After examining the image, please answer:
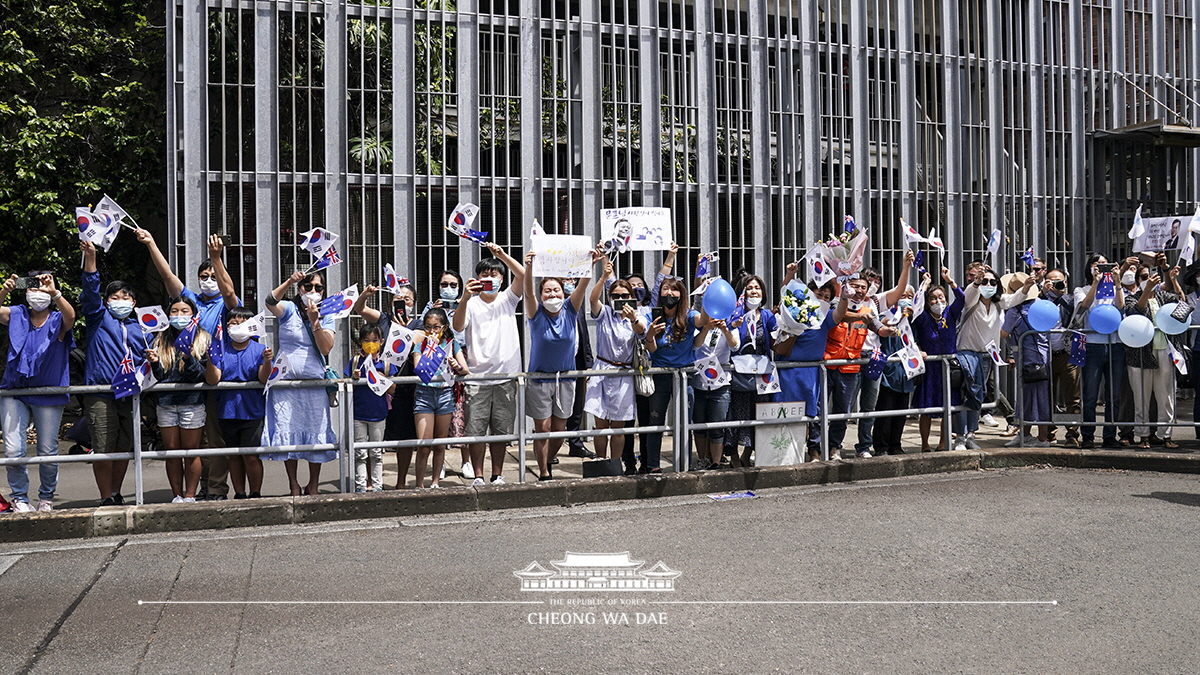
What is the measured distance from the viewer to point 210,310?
8.95m

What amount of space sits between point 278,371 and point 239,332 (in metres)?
0.43

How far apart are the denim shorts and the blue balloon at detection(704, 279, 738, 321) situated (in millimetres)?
2331

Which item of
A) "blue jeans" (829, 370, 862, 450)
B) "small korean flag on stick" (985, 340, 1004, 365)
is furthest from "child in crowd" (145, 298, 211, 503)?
"small korean flag on stick" (985, 340, 1004, 365)

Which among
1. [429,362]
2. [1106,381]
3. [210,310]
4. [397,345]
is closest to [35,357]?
[210,310]

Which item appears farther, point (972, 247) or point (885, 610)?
point (972, 247)

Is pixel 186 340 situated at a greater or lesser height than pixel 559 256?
lesser

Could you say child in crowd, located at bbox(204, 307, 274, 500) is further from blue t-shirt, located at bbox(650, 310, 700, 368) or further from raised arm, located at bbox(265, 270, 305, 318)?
blue t-shirt, located at bbox(650, 310, 700, 368)

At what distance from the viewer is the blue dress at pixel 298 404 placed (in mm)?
8797

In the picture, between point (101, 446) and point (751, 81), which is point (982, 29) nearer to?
point (751, 81)

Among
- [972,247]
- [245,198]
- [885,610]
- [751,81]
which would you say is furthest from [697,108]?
[885,610]

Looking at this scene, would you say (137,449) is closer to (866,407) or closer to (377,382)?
(377,382)

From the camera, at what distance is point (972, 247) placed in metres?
16.4

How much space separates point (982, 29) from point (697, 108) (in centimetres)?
503

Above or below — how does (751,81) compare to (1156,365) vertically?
above
